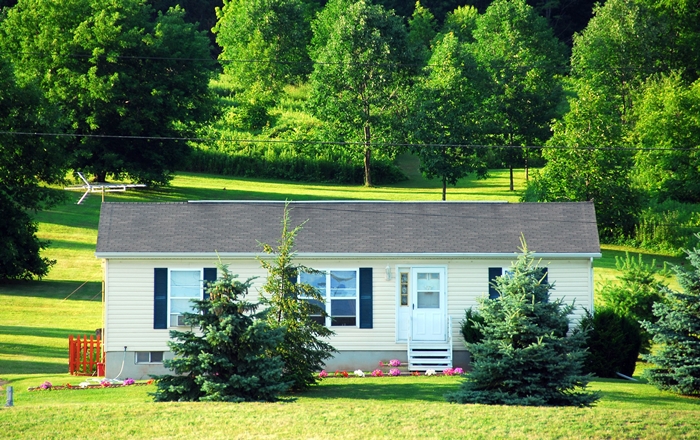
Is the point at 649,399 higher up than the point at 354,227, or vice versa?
the point at 354,227

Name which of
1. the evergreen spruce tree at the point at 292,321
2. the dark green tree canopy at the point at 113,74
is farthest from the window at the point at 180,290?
the dark green tree canopy at the point at 113,74

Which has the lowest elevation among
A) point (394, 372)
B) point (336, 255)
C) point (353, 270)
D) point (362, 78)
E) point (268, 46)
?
point (394, 372)

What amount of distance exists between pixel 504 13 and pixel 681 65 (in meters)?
13.8

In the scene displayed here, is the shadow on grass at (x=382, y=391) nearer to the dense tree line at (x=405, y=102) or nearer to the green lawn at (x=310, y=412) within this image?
the green lawn at (x=310, y=412)

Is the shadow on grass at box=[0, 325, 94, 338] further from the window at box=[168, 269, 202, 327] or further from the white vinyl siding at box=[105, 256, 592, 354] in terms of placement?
the white vinyl siding at box=[105, 256, 592, 354]

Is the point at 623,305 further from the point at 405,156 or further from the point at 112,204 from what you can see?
the point at 405,156

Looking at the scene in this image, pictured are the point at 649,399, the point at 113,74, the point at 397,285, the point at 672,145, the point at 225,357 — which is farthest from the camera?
the point at 113,74

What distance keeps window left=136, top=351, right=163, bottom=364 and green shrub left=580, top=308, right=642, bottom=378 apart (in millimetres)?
10980

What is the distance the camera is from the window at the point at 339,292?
2519 centimetres

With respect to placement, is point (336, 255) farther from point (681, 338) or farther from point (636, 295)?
point (636, 295)

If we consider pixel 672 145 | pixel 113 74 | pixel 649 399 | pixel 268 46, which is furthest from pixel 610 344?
pixel 268 46

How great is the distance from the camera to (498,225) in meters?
26.1

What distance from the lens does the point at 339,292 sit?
25234mm

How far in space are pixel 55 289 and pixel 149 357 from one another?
1461 cm
